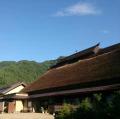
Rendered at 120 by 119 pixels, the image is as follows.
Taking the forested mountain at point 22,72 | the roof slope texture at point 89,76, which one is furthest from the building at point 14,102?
the forested mountain at point 22,72

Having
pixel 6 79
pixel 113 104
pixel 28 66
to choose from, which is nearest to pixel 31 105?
pixel 113 104

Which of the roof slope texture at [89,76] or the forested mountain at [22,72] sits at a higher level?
the forested mountain at [22,72]

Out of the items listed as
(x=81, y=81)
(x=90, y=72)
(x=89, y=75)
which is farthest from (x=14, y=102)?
(x=89, y=75)

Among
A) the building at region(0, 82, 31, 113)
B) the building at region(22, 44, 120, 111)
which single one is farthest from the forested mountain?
the building at region(22, 44, 120, 111)

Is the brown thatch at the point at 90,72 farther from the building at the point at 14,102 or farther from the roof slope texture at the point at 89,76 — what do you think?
the building at the point at 14,102

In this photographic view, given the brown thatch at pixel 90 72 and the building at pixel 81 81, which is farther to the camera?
the brown thatch at pixel 90 72

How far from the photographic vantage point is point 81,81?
98.4ft

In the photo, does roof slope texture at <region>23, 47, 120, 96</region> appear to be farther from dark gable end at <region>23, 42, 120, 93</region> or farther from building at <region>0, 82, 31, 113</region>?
building at <region>0, 82, 31, 113</region>

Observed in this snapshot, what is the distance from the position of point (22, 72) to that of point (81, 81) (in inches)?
2957

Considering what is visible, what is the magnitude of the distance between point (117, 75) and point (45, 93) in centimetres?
1232

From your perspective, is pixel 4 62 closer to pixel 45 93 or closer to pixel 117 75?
pixel 45 93

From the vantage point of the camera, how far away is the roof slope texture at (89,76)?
27.3 meters

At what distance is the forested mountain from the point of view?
297 ft

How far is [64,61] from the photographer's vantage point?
148 ft
